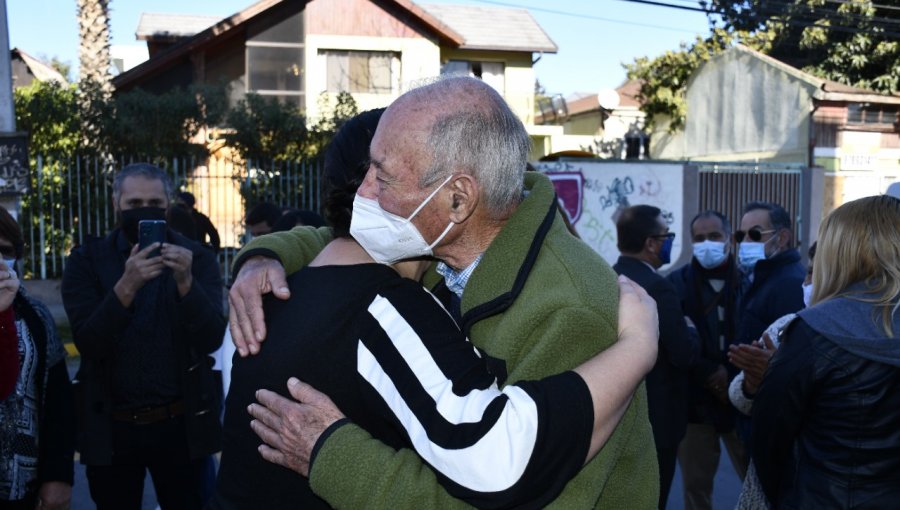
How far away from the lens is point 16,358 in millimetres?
2900

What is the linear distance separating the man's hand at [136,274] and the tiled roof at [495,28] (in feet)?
72.5

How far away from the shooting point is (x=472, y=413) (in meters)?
1.47

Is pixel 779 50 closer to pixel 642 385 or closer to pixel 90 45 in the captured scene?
pixel 90 45

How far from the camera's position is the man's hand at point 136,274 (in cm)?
347

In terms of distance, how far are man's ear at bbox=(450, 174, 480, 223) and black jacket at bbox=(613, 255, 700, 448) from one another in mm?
2807

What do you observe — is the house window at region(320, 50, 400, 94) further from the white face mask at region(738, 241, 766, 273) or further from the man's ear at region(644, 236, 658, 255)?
the man's ear at region(644, 236, 658, 255)

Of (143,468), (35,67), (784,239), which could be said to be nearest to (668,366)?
(784,239)

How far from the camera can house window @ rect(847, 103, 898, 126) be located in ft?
76.8

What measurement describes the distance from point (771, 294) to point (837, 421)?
214 centimetres

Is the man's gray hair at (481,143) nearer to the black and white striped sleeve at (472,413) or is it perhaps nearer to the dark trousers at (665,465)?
the black and white striped sleeve at (472,413)

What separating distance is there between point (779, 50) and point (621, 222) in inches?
1083

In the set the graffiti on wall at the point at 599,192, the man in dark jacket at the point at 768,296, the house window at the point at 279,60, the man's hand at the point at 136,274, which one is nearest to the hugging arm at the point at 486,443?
the man's hand at the point at 136,274

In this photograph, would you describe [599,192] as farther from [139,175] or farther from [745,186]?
[139,175]

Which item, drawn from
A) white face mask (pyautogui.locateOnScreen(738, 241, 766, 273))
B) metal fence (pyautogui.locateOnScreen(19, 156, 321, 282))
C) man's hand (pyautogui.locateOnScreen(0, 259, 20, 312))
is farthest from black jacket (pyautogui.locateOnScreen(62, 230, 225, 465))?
metal fence (pyautogui.locateOnScreen(19, 156, 321, 282))
